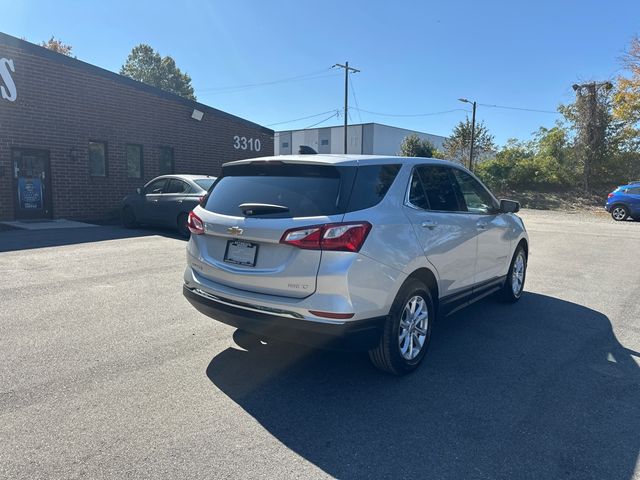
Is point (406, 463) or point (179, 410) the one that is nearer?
point (406, 463)

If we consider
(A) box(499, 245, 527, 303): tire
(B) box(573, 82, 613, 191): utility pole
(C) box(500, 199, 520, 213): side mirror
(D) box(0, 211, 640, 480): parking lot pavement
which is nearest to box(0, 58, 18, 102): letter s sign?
(D) box(0, 211, 640, 480): parking lot pavement

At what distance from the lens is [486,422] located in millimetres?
3059

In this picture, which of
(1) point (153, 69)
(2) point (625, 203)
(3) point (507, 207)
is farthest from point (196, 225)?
(1) point (153, 69)

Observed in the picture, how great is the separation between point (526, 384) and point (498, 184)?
30611mm

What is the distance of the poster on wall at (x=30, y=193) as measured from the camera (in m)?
13.5

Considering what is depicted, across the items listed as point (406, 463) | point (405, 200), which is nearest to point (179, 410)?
point (406, 463)

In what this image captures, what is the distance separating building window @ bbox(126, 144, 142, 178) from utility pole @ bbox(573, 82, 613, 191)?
25.6m

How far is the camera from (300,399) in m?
3.33

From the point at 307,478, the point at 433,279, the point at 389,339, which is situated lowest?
the point at 307,478

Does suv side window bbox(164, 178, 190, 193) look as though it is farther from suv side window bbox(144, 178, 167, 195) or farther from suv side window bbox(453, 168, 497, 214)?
suv side window bbox(453, 168, 497, 214)

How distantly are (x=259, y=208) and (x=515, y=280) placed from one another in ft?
12.8

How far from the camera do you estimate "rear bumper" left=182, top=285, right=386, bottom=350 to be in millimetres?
3148

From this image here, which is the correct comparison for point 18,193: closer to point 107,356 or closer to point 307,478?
point 107,356

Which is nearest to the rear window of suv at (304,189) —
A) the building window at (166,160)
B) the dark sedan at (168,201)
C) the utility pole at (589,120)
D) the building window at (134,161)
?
the dark sedan at (168,201)
